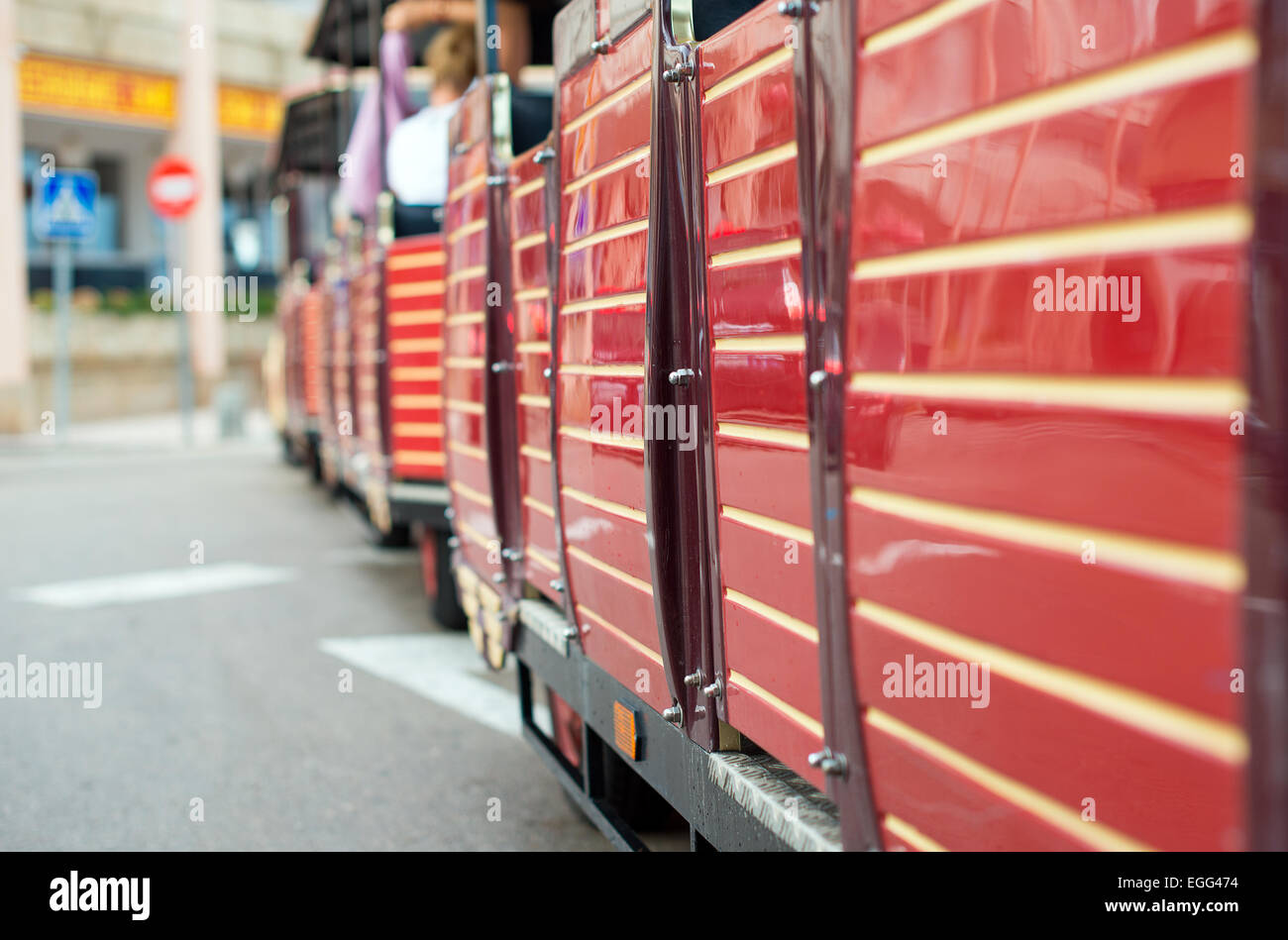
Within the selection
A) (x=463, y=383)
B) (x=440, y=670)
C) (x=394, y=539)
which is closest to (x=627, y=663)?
(x=463, y=383)

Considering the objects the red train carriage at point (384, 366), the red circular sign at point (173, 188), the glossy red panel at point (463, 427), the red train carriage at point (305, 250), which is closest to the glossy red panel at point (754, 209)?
the glossy red panel at point (463, 427)

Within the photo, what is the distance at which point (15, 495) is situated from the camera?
12281mm

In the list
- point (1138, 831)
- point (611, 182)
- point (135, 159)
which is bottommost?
point (1138, 831)

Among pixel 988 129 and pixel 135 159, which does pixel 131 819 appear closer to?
pixel 988 129

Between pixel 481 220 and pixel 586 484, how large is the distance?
54.3 inches

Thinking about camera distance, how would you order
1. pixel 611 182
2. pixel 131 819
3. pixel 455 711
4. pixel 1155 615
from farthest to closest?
pixel 455 711
pixel 131 819
pixel 611 182
pixel 1155 615

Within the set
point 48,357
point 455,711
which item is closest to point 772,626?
point 455,711

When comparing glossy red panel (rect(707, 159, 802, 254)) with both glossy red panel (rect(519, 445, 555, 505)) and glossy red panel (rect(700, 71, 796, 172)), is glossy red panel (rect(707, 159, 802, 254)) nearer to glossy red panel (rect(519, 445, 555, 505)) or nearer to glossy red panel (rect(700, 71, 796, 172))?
glossy red panel (rect(700, 71, 796, 172))

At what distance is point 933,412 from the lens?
5.11 ft

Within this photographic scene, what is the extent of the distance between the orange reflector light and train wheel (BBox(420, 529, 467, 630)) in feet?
11.6

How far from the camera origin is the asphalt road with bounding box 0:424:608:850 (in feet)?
12.5

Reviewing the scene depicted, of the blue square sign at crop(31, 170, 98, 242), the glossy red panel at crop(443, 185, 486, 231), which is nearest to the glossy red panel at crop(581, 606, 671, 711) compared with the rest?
the glossy red panel at crop(443, 185, 486, 231)

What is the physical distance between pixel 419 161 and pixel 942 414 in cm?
567

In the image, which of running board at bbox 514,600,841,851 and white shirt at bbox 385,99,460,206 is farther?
white shirt at bbox 385,99,460,206
